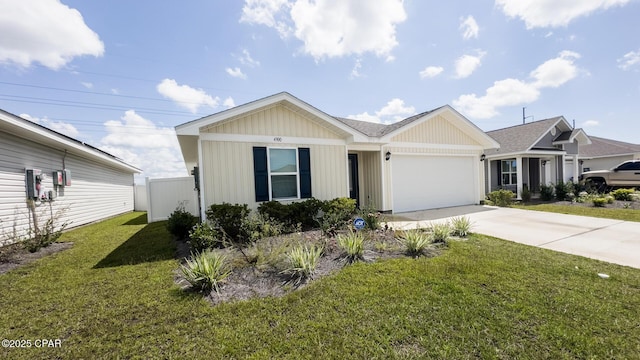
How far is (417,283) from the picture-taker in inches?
141

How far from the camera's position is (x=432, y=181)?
438 inches

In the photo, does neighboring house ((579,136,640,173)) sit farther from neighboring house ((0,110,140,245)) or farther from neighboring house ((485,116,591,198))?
neighboring house ((0,110,140,245))

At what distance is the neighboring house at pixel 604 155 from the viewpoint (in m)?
22.2

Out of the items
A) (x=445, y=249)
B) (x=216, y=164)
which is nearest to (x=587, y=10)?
(x=445, y=249)

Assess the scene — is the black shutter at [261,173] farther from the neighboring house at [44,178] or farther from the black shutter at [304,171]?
the neighboring house at [44,178]

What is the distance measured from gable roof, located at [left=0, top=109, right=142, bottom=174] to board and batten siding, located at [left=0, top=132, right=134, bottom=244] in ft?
0.70

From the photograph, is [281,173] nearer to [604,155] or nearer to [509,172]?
[509,172]

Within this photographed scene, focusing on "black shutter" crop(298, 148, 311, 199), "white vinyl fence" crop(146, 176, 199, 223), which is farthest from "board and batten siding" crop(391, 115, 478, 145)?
"white vinyl fence" crop(146, 176, 199, 223)

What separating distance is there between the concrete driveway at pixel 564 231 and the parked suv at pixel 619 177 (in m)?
10.9

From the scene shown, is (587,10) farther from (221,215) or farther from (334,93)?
(221,215)

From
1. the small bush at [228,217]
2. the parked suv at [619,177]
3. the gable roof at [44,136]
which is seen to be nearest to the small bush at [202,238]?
the small bush at [228,217]

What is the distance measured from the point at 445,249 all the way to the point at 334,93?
10.5 metres

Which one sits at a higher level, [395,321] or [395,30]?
[395,30]

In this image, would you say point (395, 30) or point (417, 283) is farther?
point (395, 30)
